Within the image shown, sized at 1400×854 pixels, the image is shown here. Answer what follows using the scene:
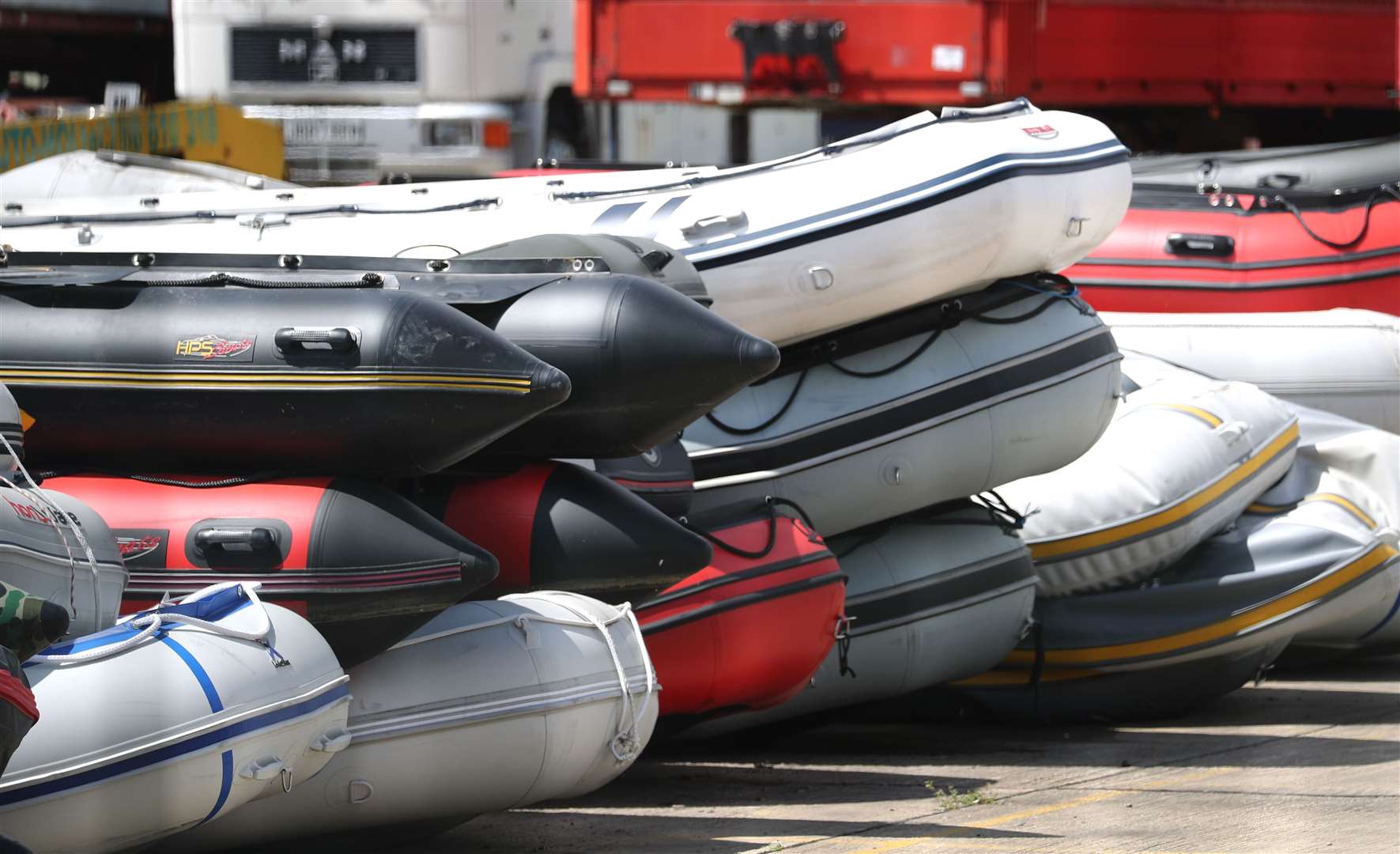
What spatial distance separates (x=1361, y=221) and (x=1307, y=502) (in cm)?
211

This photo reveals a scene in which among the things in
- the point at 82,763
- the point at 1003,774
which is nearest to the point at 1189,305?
the point at 1003,774

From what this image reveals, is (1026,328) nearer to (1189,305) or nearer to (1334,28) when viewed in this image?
(1189,305)

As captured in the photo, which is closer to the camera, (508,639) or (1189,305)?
(508,639)

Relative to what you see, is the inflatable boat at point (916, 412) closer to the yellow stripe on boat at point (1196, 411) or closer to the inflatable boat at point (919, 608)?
the inflatable boat at point (919, 608)

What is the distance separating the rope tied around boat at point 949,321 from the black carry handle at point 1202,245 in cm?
191

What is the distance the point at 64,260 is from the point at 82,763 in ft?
7.01

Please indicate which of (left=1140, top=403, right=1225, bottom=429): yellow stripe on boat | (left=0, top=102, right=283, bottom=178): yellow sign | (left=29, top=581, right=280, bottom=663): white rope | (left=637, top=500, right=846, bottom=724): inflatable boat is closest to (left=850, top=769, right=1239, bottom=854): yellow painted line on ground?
(left=637, top=500, right=846, bottom=724): inflatable boat

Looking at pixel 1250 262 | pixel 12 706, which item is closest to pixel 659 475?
pixel 12 706

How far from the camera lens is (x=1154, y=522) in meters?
7.20

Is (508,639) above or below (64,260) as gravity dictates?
below

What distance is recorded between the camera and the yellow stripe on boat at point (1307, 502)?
7.59 meters

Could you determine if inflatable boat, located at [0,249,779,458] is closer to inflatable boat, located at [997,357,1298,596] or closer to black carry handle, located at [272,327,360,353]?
black carry handle, located at [272,327,360,353]

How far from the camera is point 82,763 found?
4.10 metres

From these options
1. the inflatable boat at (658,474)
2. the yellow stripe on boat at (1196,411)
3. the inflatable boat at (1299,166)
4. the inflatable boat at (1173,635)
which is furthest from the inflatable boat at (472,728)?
the inflatable boat at (1299,166)
